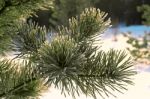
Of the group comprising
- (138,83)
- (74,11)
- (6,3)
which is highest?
(74,11)

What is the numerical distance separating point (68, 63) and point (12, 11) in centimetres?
68

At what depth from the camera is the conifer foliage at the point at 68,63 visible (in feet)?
6.54

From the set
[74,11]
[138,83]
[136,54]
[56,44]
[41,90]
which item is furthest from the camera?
[74,11]

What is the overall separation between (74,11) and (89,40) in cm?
1990

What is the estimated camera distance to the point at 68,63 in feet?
6.53

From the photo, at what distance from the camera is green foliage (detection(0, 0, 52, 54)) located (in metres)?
2.44

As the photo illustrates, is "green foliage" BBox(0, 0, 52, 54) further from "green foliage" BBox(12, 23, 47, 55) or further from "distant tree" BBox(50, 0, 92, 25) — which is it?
"distant tree" BBox(50, 0, 92, 25)

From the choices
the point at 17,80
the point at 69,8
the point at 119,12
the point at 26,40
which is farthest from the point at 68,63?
the point at 119,12

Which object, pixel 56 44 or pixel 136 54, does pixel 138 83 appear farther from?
pixel 56 44

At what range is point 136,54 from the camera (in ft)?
40.6

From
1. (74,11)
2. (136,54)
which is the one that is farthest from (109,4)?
(136,54)

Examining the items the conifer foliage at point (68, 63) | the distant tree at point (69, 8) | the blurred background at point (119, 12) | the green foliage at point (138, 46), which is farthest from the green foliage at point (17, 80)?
the blurred background at point (119, 12)

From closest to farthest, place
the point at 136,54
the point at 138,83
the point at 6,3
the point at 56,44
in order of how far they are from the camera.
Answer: the point at 56,44 → the point at 6,3 → the point at 138,83 → the point at 136,54

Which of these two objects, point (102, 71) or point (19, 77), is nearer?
point (102, 71)
